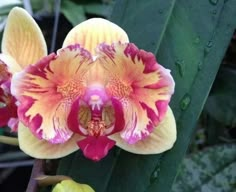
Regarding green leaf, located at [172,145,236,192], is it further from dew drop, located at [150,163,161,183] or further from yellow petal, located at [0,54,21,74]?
yellow petal, located at [0,54,21,74]

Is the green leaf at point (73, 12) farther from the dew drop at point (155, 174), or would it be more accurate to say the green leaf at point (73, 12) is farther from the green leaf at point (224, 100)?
the dew drop at point (155, 174)

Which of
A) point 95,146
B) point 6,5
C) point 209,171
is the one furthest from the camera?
point 6,5

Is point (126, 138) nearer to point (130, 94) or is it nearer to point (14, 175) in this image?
Result: point (130, 94)

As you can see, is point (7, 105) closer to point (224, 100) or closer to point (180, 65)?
point (180, 65)

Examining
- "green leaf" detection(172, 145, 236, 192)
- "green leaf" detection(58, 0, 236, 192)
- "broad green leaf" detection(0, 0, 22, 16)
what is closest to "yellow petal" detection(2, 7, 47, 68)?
"green leaf" detection(58, 0, 236, 192)

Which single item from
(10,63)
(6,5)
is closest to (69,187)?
(10,63)

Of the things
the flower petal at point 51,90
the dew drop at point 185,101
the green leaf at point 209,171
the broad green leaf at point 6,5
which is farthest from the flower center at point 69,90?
the broad green leaf at point 6,5
